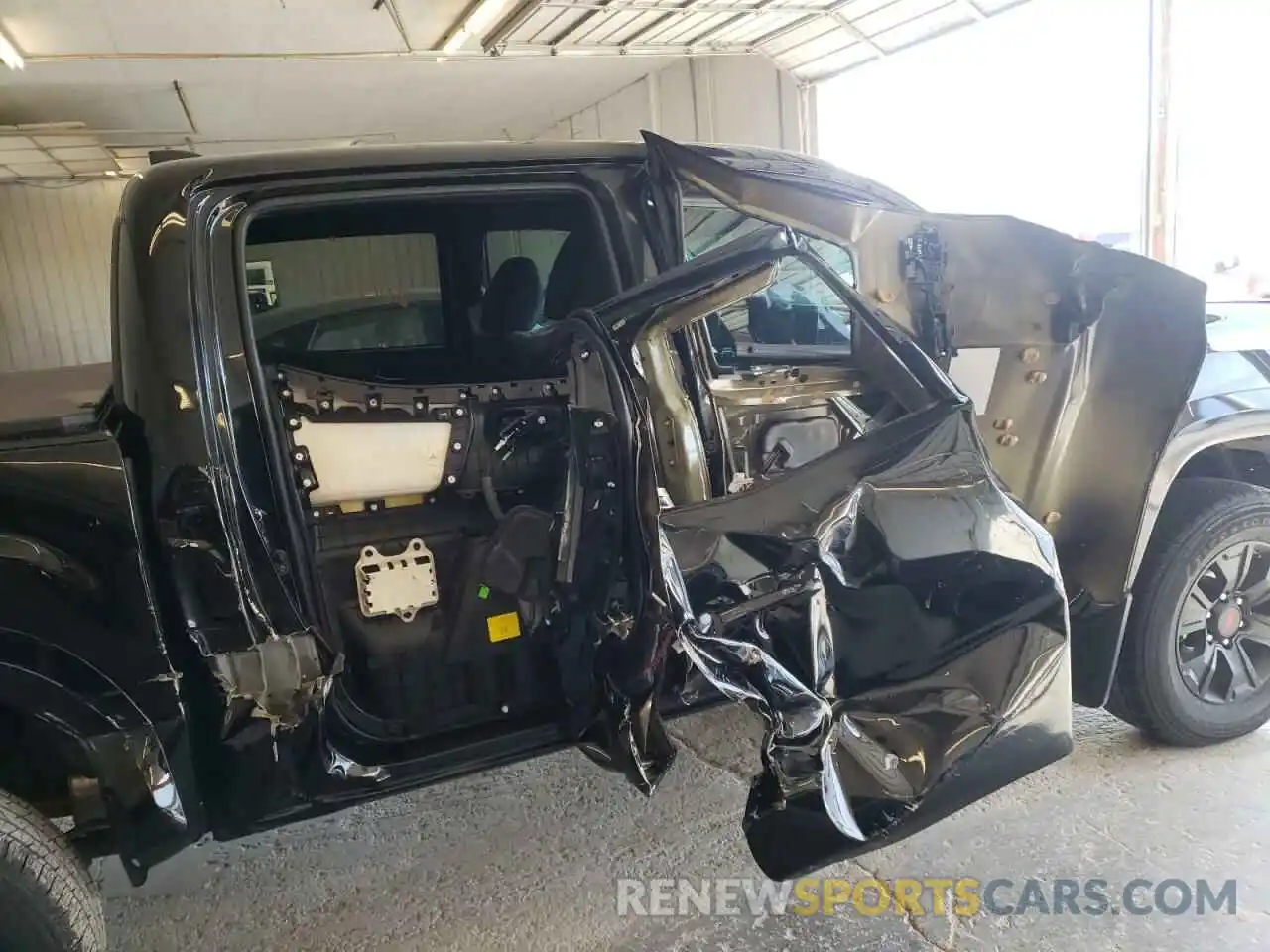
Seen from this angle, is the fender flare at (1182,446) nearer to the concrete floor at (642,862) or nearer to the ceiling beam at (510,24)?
the concrete floor at (642,862)

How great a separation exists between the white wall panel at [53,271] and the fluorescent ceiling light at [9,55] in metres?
→ 6.56

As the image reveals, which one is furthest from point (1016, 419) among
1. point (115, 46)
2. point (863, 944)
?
point (115, 46)

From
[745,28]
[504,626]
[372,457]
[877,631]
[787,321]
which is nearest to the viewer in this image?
[877,631]

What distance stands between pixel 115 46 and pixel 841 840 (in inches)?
268

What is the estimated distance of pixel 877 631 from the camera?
192cm

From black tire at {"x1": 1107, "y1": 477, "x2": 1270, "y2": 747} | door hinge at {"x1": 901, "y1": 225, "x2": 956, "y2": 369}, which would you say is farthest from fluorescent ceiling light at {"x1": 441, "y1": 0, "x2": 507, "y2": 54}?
black tire at {"x1": 1107, "y1": 477, "x2": 1270, "y2": 747}

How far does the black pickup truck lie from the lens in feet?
5.64

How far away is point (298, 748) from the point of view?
6.14ft

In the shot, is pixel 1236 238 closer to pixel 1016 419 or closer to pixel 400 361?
pixel 1016 419

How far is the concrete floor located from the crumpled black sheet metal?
1.34ft

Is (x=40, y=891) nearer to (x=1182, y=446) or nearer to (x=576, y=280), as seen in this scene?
(x=576, y=280)

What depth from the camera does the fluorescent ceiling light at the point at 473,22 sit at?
18.4 ft

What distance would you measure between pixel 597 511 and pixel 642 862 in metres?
0.95

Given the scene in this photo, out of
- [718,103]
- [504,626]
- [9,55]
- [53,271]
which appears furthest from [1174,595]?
[53,271]
